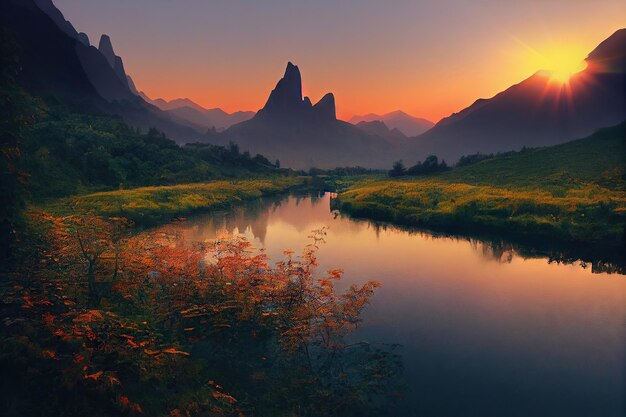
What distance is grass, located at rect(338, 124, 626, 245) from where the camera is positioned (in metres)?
32.1

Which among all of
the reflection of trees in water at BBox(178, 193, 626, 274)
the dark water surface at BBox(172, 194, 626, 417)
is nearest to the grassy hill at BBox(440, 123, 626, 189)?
the reflection of trees in water at BBox(178, 193, 626, 274)

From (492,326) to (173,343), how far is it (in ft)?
48.8

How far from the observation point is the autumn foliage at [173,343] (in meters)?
9.40

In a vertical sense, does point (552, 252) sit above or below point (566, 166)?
below

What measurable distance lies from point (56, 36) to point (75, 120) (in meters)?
101

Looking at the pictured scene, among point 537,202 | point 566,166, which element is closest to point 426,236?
point 537,202

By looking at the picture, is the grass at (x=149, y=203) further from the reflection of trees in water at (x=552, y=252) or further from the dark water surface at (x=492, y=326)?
the reflection of trees in water at (x=552, y=252)

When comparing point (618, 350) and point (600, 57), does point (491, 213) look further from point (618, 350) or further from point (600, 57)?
point (600, 57)

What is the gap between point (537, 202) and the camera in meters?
37.8

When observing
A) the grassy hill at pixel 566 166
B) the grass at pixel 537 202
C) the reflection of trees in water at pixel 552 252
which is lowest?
the reflection of trees in water at pixel 552 252

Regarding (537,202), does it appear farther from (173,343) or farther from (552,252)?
(173,343)

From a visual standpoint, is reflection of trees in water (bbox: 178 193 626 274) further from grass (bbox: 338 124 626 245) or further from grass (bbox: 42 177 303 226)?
grass (bbox: 42 177 303 226)

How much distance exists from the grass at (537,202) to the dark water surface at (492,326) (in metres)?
6.14

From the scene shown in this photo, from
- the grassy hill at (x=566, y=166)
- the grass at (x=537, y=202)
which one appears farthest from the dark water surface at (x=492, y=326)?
the grassy hill at (x=566, y=166)
